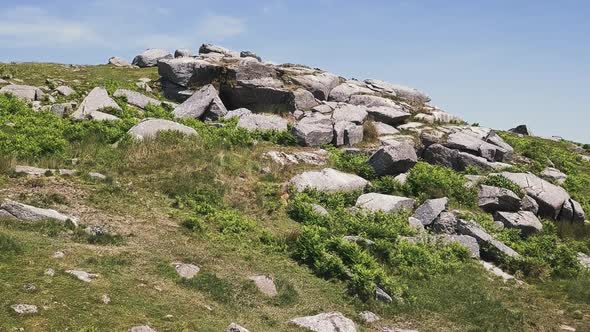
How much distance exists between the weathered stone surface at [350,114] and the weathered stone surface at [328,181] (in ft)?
29.9

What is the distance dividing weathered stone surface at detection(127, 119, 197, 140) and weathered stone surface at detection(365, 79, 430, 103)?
853 inches

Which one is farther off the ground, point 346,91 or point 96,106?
point 346,91

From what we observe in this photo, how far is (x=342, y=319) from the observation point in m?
13.1

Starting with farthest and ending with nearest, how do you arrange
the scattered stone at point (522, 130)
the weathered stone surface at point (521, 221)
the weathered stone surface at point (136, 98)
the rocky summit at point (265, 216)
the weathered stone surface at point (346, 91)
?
the scattered stone at point (522, 130) < the weathered stone surface at point (346, 91) < the weathered stone surface at point (136, 98) < the weathered stone surface at point (521, 221) < the rocky summit at point (265, 216)

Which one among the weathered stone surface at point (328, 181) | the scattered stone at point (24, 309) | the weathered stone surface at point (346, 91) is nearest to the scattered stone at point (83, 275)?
the scattered stone at point (24, 309)

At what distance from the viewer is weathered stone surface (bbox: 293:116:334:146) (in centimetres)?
3059

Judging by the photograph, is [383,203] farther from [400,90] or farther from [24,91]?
[400,90]

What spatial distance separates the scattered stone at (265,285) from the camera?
14511 mm

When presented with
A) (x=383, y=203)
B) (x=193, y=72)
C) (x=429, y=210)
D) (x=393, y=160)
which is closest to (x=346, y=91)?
(x=193, y=72)

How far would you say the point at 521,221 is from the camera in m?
23.6

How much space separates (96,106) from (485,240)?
23.1 meters

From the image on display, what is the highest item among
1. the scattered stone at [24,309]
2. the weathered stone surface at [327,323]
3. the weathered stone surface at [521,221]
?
the weathered stone surface at [521,221]

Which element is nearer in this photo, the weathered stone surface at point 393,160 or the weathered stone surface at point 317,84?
the weathered stone surface at point 393,160

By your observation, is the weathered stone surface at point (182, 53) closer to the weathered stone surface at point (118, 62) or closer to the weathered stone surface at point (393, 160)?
the weathered stone surface at point (118, 62)
